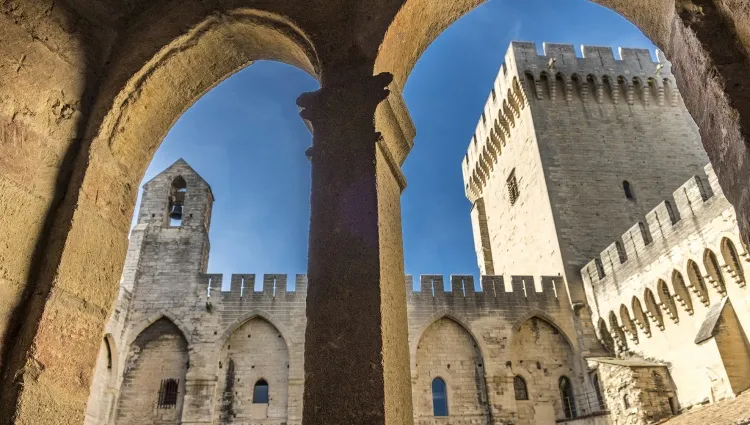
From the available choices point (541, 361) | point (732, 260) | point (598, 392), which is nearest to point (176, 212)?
point (541, 361)

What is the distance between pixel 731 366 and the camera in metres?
8.20

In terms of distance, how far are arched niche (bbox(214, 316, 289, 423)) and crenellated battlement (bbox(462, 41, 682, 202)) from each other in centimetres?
990

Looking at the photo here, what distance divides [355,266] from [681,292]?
9.49 m

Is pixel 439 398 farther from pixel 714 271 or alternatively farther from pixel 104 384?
pixel 104 384

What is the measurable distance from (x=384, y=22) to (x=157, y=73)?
3.99 feet

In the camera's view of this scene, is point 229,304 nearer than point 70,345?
No

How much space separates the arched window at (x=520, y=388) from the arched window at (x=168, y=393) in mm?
7939

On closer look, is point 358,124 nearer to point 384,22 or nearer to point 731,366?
point 384,22

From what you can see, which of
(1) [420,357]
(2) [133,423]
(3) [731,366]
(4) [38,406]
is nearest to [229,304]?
(2) [133,423]

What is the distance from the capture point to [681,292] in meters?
9.45

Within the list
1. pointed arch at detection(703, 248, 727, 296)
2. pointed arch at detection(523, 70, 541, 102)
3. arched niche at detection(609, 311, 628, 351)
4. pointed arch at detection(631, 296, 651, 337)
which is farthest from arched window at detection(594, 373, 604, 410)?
pointed arch at detection(523, 70, 541, 102)

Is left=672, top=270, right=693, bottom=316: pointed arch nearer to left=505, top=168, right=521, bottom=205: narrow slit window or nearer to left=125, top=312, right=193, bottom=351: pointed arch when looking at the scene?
left=505, top=168, right=521, bottom=205: narrow slit window

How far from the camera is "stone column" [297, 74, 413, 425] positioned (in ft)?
5.70

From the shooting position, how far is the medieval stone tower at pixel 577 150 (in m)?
13.9
